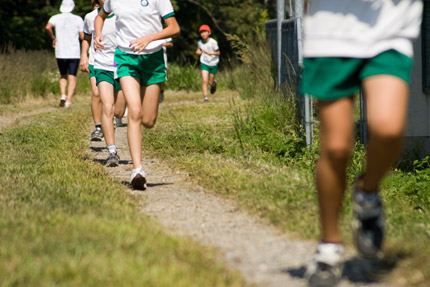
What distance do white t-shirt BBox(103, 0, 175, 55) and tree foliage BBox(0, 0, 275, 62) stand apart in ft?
74.4

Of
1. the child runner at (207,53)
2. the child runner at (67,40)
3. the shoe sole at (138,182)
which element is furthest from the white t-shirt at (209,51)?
the shoe sole at (138,182)

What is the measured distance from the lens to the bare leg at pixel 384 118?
3.52m

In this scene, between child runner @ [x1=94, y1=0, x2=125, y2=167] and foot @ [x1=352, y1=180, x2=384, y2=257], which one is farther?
child runner @ [x1=94, y1=0, x2=125, y2=167]

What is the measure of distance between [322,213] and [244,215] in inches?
64.1

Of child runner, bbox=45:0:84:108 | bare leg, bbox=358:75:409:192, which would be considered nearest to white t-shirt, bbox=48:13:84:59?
child runner, bbox=45:0:84:108

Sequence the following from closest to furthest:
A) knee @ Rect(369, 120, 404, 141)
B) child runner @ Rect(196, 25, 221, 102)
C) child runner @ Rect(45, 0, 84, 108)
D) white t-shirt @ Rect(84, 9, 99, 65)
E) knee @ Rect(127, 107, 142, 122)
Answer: knee @ Rect(369, 120, 404, 141), knee @ Rect(127, 107, 142, 122), white t-shirt @ Rect(84, 9, 99, 65), child runner @ Rect(45, 0, 84, 108), child runner @ Rect(196, 25, 221, 102)

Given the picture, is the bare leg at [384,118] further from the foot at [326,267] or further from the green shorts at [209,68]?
the green shorts at [209,68]

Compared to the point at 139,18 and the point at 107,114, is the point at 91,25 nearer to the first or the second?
the point at 107,114

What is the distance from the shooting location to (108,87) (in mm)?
8305

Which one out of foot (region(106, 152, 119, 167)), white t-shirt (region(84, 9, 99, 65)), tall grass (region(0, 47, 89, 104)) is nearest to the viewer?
foot (region(106, 152, 119, 167))

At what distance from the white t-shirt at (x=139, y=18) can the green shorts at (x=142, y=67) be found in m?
0.05

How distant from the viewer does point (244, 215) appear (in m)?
5.32

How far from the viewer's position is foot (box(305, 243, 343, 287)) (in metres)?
3.59

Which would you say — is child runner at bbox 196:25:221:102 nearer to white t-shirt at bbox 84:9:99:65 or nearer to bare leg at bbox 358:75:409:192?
white t-shirt at bbox 84:9:99:65
